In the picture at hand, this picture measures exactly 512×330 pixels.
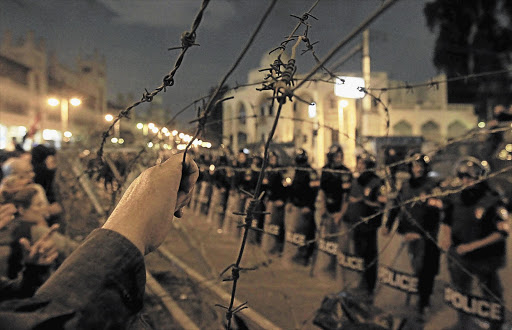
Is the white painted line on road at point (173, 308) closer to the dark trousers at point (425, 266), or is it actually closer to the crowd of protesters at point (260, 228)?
the crowd of protesters at point (260, 228)

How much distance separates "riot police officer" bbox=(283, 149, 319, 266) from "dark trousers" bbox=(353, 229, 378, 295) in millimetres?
1146

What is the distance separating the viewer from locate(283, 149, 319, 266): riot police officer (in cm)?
622

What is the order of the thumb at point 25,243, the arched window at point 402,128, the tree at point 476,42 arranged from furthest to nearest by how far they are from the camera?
the arched window at point 402,128, the tree at point 476,42, the thumb at point 25,243

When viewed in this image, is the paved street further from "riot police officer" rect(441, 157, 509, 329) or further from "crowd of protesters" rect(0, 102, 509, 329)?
"riot police officer" rect(441, 157, 509, 329)

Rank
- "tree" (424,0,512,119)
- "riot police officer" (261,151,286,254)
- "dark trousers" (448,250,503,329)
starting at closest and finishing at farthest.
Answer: "dark trousers" (448,250,503,329) < "riot police officer" (261,151,286,254) < "tree" (424,0,512,119)

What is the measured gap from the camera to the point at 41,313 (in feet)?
2.30

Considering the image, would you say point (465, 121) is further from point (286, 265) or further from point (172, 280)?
point (172, 280)

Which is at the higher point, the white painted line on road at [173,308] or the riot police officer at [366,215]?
the riot police officer at [366,215]

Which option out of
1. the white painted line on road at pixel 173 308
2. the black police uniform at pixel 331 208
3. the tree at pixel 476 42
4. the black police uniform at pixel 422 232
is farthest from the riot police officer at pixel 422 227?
the tree at pixel 476 42

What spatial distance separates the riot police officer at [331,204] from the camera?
5.68m

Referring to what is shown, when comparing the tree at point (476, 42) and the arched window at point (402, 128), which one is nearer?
the tree at point (476, 42)

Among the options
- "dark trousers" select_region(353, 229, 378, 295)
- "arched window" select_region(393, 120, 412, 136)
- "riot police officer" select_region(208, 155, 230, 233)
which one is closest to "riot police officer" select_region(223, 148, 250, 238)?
"riot police officer" select_region(208, 155, 230, 233)

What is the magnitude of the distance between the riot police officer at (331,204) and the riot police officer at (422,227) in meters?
0.94

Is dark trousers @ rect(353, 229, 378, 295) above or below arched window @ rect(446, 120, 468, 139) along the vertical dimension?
below
